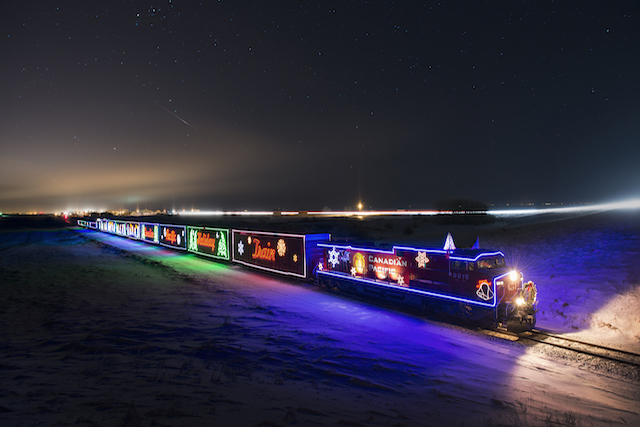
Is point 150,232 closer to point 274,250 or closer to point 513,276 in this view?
point 274,250

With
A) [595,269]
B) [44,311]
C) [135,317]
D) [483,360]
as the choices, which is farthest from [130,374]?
[595,269]

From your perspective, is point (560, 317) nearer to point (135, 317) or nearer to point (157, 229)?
point (135, 317)

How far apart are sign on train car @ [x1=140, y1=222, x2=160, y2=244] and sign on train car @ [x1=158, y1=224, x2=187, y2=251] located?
3.08ft

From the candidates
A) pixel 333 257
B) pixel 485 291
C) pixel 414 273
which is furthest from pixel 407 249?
pixel 333 257

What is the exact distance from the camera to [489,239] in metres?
26.4

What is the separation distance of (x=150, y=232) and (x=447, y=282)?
35543 mm

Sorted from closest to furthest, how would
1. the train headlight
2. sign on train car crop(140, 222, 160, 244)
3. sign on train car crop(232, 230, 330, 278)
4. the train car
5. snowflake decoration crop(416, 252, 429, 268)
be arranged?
1. the train car
2. the train headlight
3. snowflake decoration crop(416, 252, 429, 268)
4. sign on train car crop(232, 230, 330, 278)
5. sign on train car crop(140, 222, 160, 244)

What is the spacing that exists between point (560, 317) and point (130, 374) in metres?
13.5

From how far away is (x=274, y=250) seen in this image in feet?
62.1

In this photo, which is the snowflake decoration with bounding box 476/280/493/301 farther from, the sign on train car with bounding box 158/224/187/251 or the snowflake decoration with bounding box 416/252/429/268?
the sign on train car with bounding box 158/224/187/251

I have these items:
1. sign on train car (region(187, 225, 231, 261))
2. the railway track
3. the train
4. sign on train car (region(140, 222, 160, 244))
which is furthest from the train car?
sign on train car (region(140, 222, 160, 244))

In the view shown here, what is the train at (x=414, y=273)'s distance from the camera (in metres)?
10.1

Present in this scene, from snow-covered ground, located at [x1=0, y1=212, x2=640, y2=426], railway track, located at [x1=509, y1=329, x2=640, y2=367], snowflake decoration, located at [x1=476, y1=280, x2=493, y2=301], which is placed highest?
snowflake decoration, located at [x1=476, y1=280, x2=493, y2=301]

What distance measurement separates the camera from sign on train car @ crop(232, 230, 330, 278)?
663 inches
